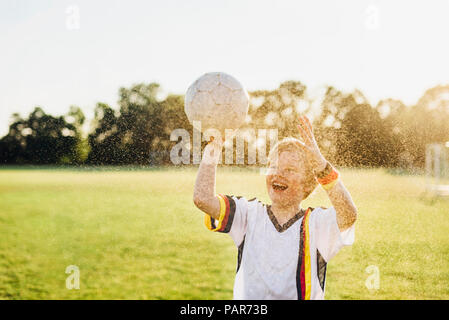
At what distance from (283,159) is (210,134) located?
61 centimetres

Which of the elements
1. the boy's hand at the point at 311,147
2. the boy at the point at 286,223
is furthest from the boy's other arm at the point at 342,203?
the boy's hand at the point at 311,147

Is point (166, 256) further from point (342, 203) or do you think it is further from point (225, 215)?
point (342, 203)

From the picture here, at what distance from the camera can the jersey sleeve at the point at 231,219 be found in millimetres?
2809

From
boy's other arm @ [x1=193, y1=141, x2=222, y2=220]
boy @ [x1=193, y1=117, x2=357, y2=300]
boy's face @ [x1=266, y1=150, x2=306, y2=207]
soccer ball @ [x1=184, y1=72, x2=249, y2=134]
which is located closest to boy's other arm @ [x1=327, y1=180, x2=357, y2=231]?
boy @ [x1=193, y1=117, x2=357, y2=300]

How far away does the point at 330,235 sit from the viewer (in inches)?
106

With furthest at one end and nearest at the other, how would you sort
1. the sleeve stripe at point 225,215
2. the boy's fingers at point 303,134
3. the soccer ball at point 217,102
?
the soccer ball at point 217,102, the sleeve stripe at point 225,215, the boy's fingers at point 303,134

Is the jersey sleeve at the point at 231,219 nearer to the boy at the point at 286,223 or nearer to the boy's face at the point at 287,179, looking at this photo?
the boy at the point at 286,223

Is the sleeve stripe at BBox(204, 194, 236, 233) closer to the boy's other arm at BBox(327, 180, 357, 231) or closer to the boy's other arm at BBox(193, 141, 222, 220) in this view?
the boy's other arm at BBox(193, 141, 222, 220)

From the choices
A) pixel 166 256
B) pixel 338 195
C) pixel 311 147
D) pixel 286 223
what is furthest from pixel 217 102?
pixel 166 256

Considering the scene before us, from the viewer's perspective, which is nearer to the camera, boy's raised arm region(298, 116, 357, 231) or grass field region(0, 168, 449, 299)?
boy's raised arm region(298, 116, 357, 231)

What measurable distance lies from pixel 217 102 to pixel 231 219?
3.38 ft

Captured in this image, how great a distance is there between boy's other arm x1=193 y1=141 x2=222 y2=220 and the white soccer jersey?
92 mm

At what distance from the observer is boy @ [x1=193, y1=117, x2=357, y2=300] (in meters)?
2.62

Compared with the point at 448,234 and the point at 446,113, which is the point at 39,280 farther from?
the point at 446,113
